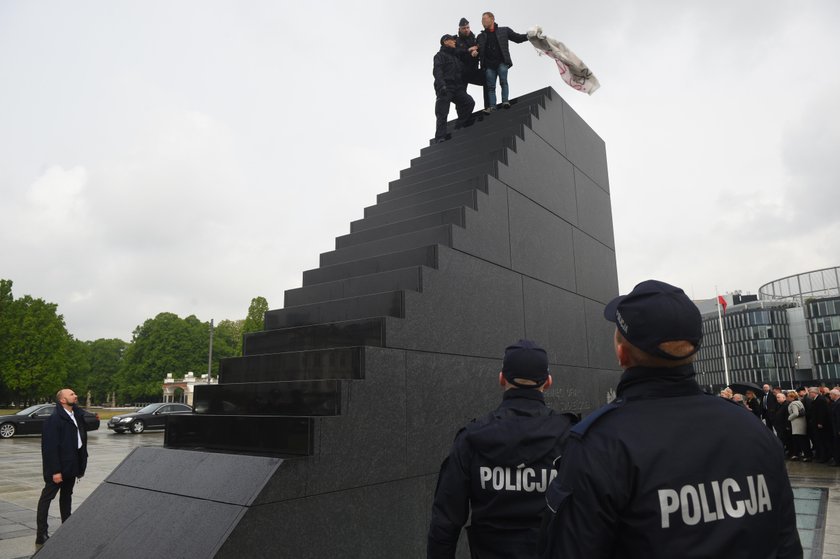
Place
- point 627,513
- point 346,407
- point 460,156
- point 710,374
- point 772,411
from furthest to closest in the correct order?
point 710,374
point 772,411
point 460,156
point 346,407
point 627,513

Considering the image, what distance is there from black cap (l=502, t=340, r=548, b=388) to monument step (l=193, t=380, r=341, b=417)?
1.92 metres

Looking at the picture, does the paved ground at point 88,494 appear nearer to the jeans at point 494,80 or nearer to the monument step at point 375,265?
the monument step at point 375,265

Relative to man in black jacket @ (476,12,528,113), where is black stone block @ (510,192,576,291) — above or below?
below

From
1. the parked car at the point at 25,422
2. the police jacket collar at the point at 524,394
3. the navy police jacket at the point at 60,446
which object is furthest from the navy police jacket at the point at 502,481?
the parked car at the point at 25,422

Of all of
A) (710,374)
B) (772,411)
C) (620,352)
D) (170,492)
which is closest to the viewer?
(620,352)

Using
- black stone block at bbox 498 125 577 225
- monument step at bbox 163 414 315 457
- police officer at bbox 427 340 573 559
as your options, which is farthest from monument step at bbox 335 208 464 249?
police officer at bbox 427 340 573 559

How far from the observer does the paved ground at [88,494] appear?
19.8ft

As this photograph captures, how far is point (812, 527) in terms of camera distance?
6551mm

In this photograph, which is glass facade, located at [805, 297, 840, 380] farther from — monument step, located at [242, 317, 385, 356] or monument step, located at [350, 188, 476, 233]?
monument step, located at [242, 317, 385, 356]

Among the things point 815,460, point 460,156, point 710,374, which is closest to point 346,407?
point 460,156

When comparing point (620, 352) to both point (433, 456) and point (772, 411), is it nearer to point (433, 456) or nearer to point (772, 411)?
point (433, 456)

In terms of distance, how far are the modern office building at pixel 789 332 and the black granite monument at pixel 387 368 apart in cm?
9731

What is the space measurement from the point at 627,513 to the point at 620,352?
0.48 metres

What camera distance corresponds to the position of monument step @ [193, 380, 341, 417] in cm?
451
